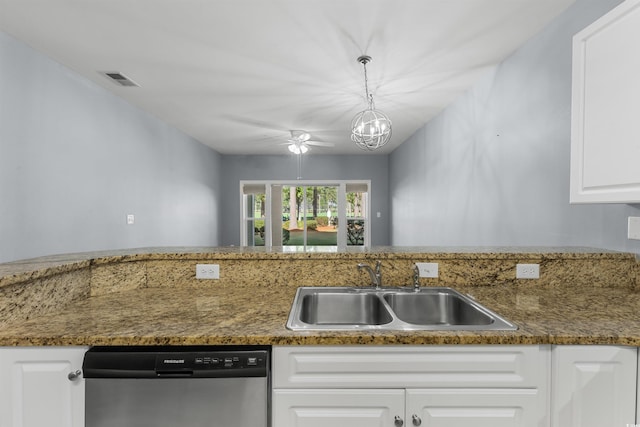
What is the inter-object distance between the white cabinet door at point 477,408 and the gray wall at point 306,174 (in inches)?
220

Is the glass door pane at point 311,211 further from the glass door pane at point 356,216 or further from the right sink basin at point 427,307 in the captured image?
the right sink basin at point 427,307

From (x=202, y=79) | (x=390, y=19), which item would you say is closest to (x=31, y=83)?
(x=202, y=79)

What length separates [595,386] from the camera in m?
0.97

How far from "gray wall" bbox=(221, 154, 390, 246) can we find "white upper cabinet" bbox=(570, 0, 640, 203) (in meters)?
5.24

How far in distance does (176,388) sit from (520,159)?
260 cm

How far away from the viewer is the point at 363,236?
6.64m

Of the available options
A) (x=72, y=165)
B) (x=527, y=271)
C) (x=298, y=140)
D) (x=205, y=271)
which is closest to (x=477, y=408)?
(x=527, y=271)

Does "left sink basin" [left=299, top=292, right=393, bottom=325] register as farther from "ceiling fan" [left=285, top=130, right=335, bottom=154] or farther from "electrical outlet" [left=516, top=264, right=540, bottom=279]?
"ceiling fan" [left=285, top=130, right=335, bottom=154]

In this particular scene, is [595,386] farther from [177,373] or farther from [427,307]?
[177,373]

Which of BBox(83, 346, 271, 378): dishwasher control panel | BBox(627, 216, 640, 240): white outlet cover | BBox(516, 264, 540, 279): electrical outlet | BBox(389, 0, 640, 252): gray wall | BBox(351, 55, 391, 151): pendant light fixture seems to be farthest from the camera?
BBox(351, 55, 391, 151): pendant light fixture

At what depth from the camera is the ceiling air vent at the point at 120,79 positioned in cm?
275

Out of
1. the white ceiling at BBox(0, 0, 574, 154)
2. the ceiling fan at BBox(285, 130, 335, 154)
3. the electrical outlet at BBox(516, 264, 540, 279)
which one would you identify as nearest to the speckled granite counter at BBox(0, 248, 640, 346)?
the electrical outlet at BBox(516, 264, 540, 279)

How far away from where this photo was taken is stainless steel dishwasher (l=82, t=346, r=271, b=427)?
964 mm

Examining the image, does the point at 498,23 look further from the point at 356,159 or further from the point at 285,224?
the point at 285,224
